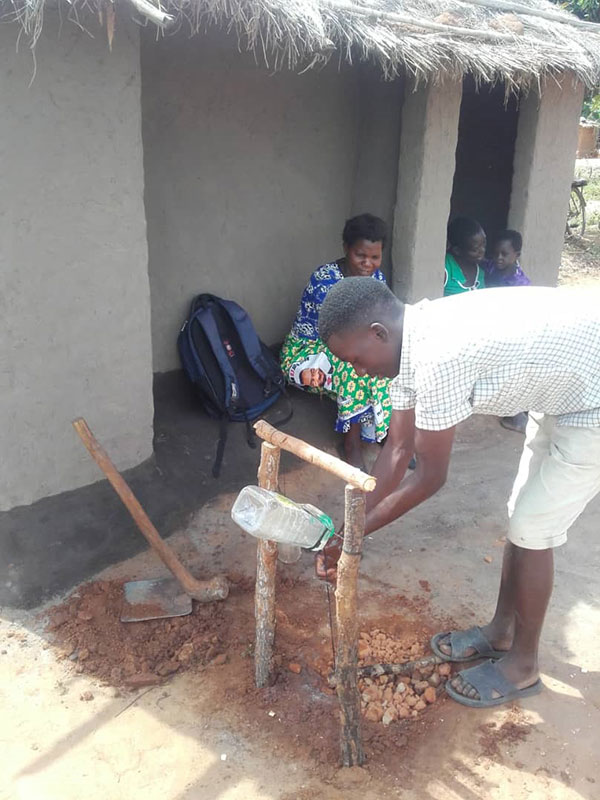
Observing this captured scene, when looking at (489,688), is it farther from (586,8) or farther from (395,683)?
(586,8)

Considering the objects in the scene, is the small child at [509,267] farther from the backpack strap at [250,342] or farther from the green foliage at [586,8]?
the green foliage at [586,8]

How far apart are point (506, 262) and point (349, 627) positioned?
143 inches

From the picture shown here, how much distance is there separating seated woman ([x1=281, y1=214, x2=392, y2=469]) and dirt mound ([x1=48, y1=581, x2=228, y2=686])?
1.60 metres

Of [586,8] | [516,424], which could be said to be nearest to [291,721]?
[516,424]

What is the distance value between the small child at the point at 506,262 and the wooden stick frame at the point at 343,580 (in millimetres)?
3358

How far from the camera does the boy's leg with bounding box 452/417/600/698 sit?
7.89ft

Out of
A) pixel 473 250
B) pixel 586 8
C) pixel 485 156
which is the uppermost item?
pixel 586 8

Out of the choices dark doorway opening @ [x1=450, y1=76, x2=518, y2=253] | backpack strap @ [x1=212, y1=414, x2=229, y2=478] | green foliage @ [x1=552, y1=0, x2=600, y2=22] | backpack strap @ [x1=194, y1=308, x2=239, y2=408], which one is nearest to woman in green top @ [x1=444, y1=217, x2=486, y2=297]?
dark doorway opening @ [x1=450, y1=76, x2=518, y2=253]

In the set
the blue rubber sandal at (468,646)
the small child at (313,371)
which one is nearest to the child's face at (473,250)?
the small child at (313,371)

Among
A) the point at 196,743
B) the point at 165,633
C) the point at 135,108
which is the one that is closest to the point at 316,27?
the point at 135,108

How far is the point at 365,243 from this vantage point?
4.37 metres

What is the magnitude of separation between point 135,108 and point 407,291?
2.40 metres

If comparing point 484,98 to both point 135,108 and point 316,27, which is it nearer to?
point 316,27

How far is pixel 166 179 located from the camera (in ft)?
14.1
